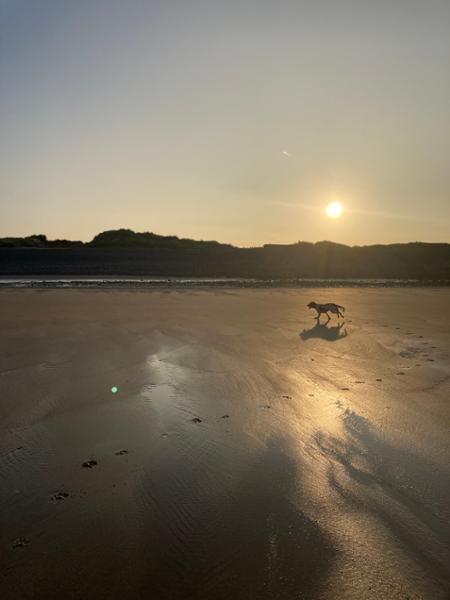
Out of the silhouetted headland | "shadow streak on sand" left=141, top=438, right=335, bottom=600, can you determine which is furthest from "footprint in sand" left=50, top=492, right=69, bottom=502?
the silhouetted headland

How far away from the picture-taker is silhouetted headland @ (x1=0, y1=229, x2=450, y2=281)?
3853 cm

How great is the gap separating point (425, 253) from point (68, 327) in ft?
145

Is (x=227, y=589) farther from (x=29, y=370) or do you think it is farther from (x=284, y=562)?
(x=29, y=370)

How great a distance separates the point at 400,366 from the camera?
→ 25.0 ft

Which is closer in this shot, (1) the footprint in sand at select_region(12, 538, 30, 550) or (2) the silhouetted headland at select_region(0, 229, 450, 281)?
(1) the footprint in sand at select_region(12, 538, 30, 550)

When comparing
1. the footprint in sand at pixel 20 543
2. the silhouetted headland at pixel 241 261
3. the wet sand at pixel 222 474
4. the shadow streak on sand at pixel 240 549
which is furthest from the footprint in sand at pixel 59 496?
the silhouetted headland at pixel 241 261

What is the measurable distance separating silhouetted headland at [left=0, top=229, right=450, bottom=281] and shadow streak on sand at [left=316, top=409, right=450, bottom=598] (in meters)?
31.7

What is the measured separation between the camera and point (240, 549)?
113 inches

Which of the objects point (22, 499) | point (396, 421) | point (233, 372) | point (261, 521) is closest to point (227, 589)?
point (261, 521)

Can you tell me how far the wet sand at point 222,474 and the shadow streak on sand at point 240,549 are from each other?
11mm

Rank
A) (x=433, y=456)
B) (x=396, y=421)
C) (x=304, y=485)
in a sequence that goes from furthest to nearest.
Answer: (x=396, y=421)
(x=433, y=456)
(x=304, y=485)

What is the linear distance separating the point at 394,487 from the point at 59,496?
2.80 meters

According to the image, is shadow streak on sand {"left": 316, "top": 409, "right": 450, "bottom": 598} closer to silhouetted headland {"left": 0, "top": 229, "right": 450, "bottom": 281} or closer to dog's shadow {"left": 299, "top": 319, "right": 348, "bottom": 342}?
dog's shadow {"left": 299, "top": 319, "right": 348, "bottom": 342}

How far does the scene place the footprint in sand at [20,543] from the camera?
2.88 m
